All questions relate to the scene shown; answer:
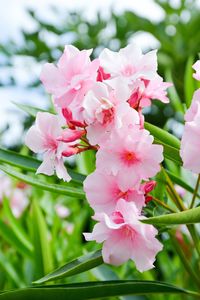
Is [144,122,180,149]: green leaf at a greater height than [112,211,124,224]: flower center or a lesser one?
greater

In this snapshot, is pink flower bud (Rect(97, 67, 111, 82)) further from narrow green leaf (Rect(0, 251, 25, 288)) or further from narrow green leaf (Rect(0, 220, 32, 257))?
narrow green leaf (Rect(0, 251, 25, 288))

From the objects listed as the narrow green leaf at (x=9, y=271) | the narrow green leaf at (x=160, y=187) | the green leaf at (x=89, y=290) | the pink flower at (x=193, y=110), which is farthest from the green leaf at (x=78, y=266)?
the narrow green leaf at (x=9, y=271)

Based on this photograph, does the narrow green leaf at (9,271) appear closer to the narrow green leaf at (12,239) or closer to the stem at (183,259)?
the narrow green leaf at (12,239)

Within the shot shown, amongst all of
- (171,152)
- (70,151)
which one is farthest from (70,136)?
(171,152)

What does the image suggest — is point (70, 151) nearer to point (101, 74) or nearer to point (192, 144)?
point (101, 74)

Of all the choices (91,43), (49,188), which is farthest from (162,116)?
(49,188)

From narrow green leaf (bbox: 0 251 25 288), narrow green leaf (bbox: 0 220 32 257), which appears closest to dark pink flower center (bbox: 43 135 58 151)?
narrow green leaf (bbox: 0 220 32 257)

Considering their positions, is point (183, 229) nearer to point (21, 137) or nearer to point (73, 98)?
point (73, 98)
